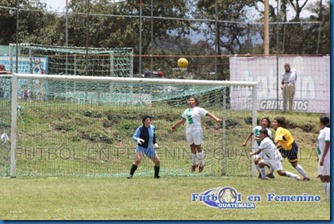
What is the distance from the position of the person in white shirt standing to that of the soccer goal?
528 centimetres

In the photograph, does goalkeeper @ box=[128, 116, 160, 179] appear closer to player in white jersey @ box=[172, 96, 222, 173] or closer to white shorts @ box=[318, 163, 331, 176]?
player in white jersey @ box=[172, 96, 222, 173]

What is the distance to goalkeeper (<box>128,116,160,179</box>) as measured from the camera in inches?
739

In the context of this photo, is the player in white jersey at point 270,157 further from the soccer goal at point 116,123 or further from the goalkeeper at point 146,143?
the goalkeeper at point 146,143

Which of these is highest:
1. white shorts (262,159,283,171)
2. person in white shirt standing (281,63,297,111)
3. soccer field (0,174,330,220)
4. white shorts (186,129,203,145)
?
person in white shirt standing (281,63,297,111)

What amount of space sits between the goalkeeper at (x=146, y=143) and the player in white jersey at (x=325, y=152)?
4.62 metres

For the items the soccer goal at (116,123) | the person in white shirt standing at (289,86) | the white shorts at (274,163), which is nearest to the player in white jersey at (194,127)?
the soccer goal at (116,123)

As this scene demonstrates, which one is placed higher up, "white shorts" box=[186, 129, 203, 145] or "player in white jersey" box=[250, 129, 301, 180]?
"white shorts" box=[186, 129, 203, 145]

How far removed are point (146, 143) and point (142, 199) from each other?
4298 millimetres

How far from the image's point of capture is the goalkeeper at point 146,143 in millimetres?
18781

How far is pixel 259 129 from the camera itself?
63.5 ft

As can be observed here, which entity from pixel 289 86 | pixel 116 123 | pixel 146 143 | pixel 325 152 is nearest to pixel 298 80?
pixel 289 86

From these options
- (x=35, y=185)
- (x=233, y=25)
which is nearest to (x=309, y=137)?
(x=35, y=185)

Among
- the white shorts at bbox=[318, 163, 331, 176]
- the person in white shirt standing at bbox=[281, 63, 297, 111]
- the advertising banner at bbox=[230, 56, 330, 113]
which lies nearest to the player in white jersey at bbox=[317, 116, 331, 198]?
the white shorts at bbox=[318, 163, 331, 176]

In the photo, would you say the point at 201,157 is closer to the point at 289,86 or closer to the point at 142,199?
the point at 142,199
